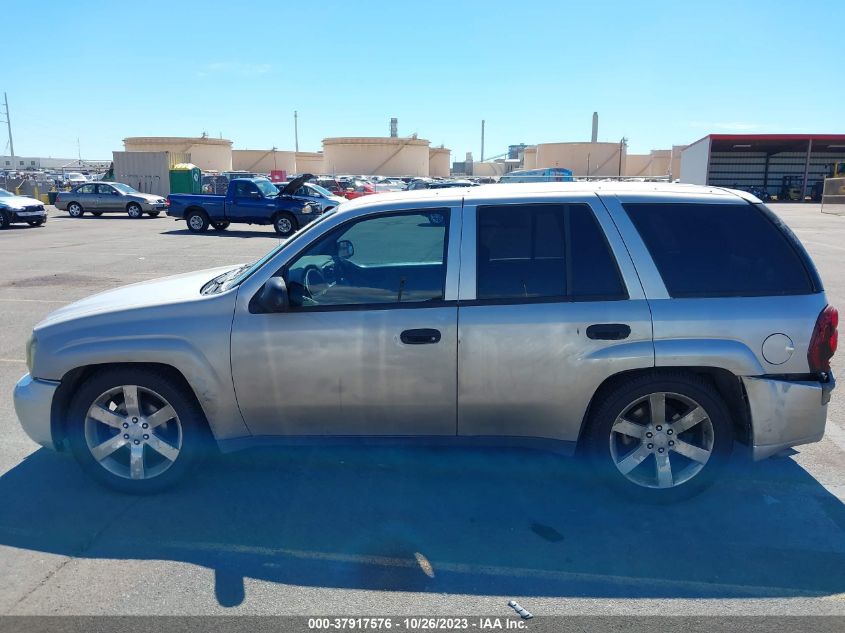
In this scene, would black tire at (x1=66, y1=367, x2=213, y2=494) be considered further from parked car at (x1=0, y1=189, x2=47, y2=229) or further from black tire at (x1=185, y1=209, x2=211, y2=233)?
parked car at (x1=0, y1=189, x2=47, y2=229)

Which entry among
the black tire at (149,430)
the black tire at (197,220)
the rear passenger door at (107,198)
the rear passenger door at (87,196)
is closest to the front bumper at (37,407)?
the black tire at (149,430)

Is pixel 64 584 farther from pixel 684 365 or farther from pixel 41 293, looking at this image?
pixel 41 293

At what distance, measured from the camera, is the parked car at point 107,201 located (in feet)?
91.7

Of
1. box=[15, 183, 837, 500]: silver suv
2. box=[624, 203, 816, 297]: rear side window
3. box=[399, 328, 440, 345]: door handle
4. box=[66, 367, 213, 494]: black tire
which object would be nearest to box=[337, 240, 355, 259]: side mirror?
box=[15, 183, 837, 500]: silver suv

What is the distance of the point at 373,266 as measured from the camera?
14.9 ft

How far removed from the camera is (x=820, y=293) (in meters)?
3.71

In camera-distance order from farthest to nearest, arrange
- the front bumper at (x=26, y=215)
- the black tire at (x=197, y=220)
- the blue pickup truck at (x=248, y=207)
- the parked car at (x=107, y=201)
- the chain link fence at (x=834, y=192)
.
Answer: the chain link fence at (x=834, y=192) → the parked car at (x=107, y=201) → the front bumper at (x=26, y=215) → the black tire at (x=197, y=220) → the blue pickup truck at (x=248, y=207)

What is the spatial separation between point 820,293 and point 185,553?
12.2 ft

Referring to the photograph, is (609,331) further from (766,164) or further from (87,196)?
(766,164)

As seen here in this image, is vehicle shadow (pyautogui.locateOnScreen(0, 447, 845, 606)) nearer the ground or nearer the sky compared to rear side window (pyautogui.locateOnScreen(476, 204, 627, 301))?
nearer the ground

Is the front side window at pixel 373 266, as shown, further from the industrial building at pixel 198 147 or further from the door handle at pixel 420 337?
the industrial building at pixel 198 147

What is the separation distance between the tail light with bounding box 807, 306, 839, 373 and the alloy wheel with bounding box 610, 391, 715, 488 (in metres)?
0.65

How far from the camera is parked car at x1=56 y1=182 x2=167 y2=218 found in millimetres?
27953

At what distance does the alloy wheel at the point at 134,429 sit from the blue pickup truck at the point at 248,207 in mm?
16815
